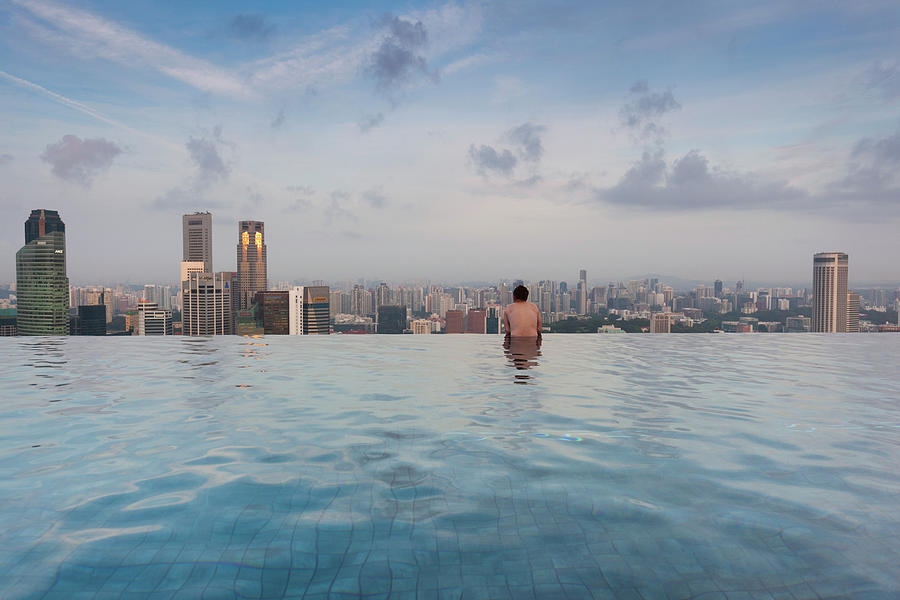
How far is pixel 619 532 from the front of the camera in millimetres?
2559

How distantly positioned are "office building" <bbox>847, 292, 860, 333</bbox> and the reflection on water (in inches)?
1092

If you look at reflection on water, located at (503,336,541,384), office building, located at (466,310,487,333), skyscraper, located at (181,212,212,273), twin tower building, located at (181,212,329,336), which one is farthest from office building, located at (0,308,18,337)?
skyscraper, located at (181,212,212,273)

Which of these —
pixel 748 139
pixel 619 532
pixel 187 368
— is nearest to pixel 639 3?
pixel 748 139

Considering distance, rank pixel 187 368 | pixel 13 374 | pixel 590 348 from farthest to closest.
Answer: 1. pixel 590 348
2. pixel 187 368
3. pixel 13 374

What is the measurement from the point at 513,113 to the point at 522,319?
68.0 ft

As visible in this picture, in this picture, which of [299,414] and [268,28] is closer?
[299,414]

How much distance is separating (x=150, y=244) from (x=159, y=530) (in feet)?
176

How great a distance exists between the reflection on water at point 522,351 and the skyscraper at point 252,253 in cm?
14035

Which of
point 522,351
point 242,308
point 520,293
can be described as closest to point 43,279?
point 242,308

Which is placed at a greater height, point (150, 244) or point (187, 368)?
point (150, 244)

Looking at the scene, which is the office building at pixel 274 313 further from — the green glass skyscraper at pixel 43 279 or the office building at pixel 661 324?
the office building at pixel 661 324

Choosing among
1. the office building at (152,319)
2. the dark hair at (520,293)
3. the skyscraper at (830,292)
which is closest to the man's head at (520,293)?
the dark hair at (520,293)

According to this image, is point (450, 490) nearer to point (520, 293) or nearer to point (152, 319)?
point (520, 293)

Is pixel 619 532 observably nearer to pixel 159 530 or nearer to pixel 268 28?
pixel 159 530
